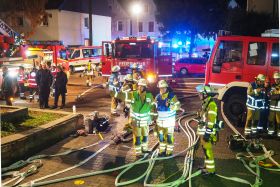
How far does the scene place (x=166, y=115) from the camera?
22.8 ft

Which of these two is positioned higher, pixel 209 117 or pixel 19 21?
pixel 19 21

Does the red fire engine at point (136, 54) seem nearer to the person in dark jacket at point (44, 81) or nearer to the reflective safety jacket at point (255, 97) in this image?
the person in dark jacket at point (44, 81)

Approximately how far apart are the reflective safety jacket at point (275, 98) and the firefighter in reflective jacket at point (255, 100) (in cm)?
28

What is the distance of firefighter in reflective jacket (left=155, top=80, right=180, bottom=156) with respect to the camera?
695cm

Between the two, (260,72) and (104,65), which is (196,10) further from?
(260,72)

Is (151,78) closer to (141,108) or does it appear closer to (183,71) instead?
(141,108)

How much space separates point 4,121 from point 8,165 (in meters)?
1.86

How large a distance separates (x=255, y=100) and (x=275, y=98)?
0.60 m

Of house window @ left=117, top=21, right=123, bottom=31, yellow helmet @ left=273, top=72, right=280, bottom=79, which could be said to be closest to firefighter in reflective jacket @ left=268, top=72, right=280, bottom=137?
yellow helmet @ left=273, top=72, right=280, bottom=79

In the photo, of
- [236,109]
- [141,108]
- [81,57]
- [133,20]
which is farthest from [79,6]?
[141,108]

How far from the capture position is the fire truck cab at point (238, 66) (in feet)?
31.9

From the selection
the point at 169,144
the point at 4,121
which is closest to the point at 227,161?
the point at 169,144

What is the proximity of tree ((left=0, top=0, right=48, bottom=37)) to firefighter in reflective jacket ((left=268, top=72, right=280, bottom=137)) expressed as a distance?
94.5 feet

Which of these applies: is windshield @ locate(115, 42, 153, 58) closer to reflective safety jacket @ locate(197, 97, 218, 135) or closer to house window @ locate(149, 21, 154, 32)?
reflective safety jacket @ locate(197, 97, 218, 135)
